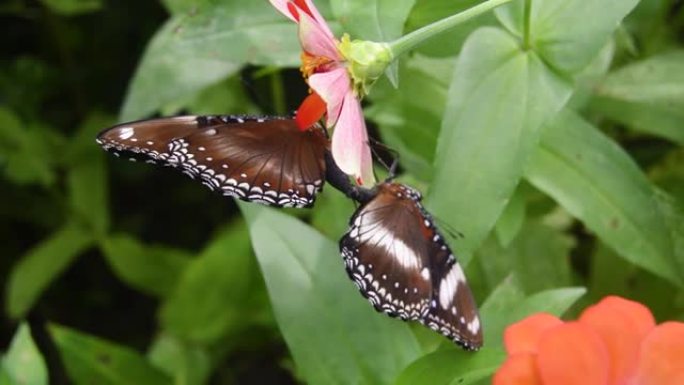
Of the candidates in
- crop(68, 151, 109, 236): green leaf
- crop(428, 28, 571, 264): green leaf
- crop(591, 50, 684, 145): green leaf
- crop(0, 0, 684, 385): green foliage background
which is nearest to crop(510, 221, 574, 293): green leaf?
crop(0, 0, 684, 385): green foliage background

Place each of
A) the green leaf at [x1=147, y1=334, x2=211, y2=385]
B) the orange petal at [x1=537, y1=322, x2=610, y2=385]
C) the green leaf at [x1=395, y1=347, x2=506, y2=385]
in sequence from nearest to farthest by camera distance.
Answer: the orange petal at [x1=537, y1=322, x2=610, y2=385] → the green leaf at [x1=395, y1=347, x2=506, y2=385] → the green leaf at [x1=147, y1=334, x2=211, y2=385]

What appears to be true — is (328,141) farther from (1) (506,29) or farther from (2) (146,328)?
(2) (146,328)

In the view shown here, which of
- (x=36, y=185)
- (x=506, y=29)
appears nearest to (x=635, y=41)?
(x=506, y=29)

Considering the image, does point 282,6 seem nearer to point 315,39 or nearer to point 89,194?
point 315,39

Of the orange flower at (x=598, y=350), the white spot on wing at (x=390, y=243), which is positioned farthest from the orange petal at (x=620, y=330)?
the white spot on wing at (x=390, y=243)

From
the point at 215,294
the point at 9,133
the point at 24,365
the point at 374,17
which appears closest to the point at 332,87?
the point at 374,17

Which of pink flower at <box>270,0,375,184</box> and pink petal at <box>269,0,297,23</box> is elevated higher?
pink petal at <box>269,0,297,23</box>

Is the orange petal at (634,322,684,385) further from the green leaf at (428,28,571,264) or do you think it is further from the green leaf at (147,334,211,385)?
the green leaf at (147,334,211,385)

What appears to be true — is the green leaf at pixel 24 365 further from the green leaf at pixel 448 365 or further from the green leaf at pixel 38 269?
the green leaf at pixel 38 269
